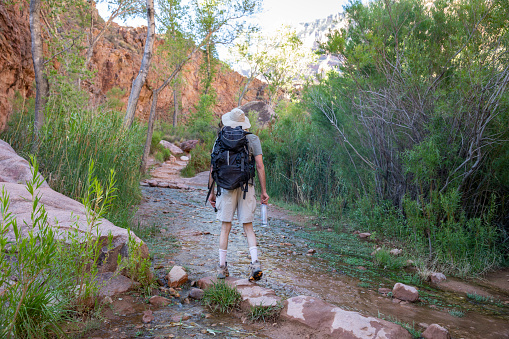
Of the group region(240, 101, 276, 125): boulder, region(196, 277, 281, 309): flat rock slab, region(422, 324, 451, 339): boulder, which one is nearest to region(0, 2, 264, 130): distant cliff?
region(240, 101, 276, 125): boulder

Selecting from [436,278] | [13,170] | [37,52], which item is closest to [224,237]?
[436,278]

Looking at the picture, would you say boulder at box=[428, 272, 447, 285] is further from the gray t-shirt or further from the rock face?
the rock face

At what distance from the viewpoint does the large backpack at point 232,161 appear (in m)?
3.84

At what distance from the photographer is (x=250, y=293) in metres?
3.32

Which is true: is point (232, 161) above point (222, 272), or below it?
above

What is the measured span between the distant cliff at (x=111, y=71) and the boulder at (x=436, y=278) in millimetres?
7728

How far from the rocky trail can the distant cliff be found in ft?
16.5

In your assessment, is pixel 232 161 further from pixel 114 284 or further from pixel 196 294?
pixel 114 284

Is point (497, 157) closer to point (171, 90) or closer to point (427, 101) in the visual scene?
point (427, 101)

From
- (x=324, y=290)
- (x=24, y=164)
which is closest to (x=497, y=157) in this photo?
(x=324, y=290)

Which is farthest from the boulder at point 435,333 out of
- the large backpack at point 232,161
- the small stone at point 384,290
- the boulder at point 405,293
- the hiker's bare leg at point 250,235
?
the large backpack at point 232,161

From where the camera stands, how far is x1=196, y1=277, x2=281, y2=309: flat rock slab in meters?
3.13

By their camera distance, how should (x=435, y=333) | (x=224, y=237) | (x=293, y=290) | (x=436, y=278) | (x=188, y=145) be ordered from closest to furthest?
1. (x=435, y=333)
2. (x=293, y=290)
3. (x=224, y=237)
4. (x=436, y=278)
5. (x=188, y=145)

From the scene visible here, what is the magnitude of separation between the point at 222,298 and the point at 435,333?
5.66ft
